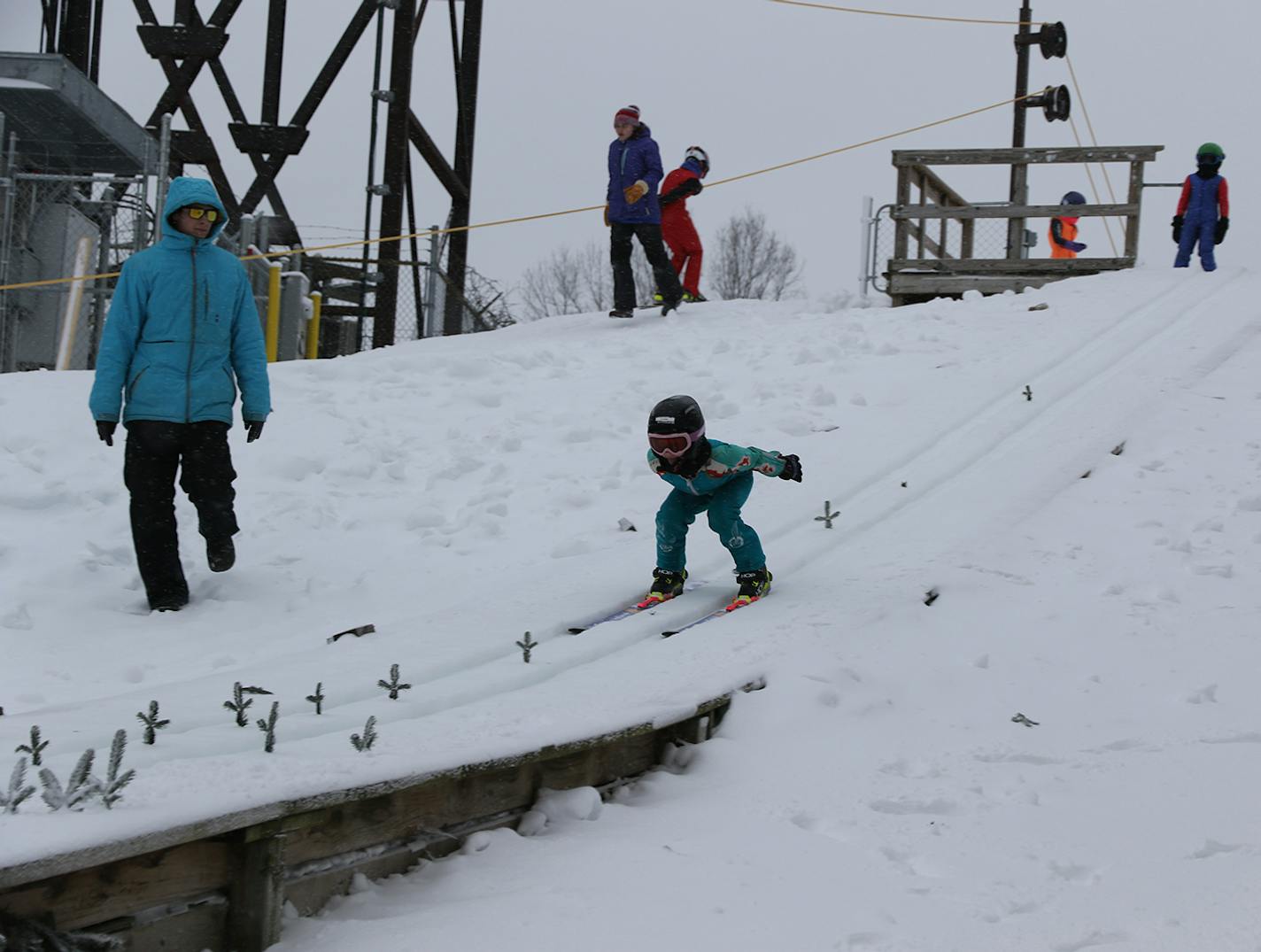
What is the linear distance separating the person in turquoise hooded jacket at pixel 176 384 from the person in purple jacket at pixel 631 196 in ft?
22.4

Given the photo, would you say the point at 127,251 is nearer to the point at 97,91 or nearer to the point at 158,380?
the point at 97,91

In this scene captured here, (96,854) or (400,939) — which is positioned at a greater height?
(96,854)

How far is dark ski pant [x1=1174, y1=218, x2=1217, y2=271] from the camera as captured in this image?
47.6ft

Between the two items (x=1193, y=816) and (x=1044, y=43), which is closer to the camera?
(x=1193, y=816)

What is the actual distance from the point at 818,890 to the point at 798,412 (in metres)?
5.80

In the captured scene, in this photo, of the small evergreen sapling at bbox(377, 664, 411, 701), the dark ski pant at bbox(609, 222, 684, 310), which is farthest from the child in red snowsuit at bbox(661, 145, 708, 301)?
the small evergreen sapling at bbox(377, 664, 411, 701)

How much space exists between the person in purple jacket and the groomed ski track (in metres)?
3.52

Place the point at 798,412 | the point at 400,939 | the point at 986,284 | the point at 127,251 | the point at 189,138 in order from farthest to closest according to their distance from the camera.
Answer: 1. the point at 189,138
2. the point at 986,284
3. the point at 127,251
4. the point at 798,412
5. the point at 400,939

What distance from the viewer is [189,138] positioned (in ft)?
55.1

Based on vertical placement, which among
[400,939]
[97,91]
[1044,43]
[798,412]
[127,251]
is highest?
[1044,43]

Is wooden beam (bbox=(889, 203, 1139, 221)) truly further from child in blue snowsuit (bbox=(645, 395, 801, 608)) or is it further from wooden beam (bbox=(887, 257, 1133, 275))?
child in blue snowsuit (bbox=(645, 395, 801, 608))

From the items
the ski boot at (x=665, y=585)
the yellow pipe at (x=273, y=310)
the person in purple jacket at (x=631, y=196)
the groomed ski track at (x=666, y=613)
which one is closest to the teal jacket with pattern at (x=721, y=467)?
the ski boot at (x=665, y=585)

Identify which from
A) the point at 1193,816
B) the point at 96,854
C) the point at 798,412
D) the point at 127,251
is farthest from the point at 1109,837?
the point at 127,251

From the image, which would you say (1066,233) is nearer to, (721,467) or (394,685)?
(721,467)
